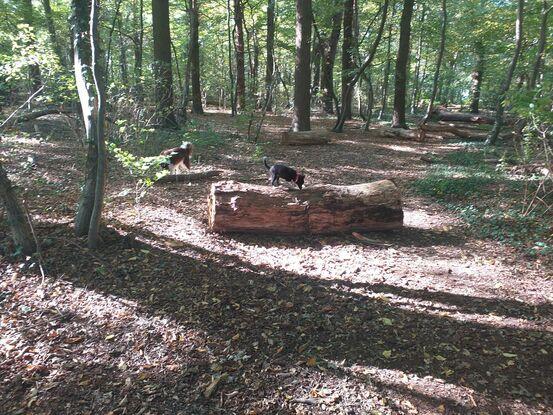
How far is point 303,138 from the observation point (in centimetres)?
1253

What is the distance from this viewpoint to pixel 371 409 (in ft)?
9.34

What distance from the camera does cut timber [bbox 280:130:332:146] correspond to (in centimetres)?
1247

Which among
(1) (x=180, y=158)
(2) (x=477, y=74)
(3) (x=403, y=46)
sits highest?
(2) (x=477, y=74)

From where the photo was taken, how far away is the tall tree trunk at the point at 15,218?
4140 millimetres

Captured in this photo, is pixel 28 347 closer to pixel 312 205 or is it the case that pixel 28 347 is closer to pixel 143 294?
pixel 143 294

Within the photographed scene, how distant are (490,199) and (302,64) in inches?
328

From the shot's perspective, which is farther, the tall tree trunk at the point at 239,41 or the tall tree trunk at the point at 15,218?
the tall tree trunk at the point at 239,41

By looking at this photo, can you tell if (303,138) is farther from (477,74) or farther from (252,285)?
(477,74)

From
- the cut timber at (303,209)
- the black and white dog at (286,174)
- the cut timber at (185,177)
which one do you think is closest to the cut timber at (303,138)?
the cut timber at (185,177)

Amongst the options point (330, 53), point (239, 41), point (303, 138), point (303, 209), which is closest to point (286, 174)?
point (303, 209)

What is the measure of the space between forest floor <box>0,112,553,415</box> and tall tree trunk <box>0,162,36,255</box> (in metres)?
0.18

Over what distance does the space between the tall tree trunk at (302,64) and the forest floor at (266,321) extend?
309 inches

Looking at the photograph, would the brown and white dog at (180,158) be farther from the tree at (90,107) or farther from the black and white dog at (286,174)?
the tree at (90,107)

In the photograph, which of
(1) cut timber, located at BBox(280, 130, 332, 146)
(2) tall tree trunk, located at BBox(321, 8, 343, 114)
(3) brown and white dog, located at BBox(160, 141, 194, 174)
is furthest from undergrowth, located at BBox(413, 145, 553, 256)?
(2) tall tree trunk, located at BBox(321, 8, 343, 114)
